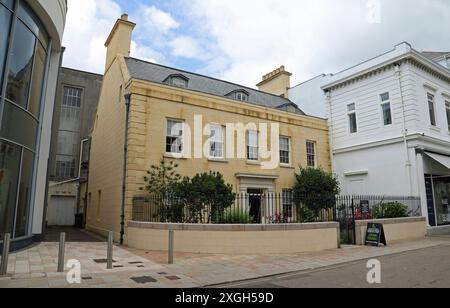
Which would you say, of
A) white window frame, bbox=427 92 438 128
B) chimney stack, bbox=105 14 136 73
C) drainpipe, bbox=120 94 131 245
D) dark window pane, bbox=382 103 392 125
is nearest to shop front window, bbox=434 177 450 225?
white window frame, bbox=427 92 438 128

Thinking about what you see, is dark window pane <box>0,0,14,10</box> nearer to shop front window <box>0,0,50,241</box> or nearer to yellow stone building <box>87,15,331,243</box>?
shop front window <box>0,0,50,241</box>

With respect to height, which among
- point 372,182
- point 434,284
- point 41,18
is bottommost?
point 434,284

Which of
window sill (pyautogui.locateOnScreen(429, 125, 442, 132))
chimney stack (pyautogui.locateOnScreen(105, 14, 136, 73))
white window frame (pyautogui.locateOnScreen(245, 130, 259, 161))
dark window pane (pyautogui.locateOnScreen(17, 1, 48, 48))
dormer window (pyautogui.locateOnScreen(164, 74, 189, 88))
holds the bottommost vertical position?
white window frame (pyautogui.locateOnScreen(245, 130, 259, 161))

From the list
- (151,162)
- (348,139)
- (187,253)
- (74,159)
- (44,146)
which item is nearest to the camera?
(187,253)

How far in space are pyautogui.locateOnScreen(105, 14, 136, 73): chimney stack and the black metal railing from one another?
364 inches

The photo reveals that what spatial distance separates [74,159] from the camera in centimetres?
3134

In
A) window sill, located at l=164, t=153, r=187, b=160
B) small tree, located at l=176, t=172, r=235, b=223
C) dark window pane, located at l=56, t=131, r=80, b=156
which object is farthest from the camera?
dark window pane, located at l=56, t=131, r=80, b=156

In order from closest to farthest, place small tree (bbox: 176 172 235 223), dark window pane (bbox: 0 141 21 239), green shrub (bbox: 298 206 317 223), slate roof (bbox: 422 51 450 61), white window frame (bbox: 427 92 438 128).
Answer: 1. dark window pane (bbox: 0 141 21 239)
2. small tree (bbox: 176 172 235 223)
3. green shrub (bbox: 298 206 317 223)
4. white window frame (bbox: 427 92 438 128)
5. slate roof (bbox: 422 51 450 61)

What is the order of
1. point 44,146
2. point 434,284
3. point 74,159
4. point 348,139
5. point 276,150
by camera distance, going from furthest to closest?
point 74,159, point 348,139, point 276,150, point 44,146, point 434,284

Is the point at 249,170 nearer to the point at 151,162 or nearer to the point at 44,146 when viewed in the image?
the point at 151,162

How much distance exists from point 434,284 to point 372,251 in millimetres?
5334

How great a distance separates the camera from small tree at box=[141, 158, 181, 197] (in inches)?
546

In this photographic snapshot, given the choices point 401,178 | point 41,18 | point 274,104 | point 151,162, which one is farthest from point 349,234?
point 41,18

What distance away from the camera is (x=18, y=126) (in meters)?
11.0
